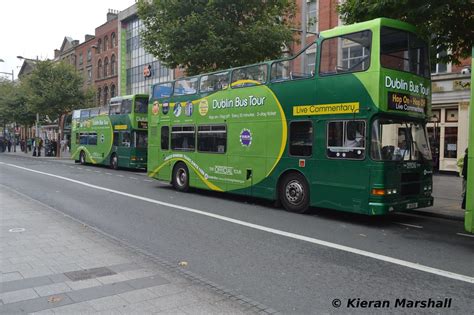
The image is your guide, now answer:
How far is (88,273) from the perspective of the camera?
17.3 ft

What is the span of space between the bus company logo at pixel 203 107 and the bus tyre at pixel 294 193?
153 inches

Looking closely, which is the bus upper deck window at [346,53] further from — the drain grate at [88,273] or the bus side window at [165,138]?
the bus side window at [165,138]

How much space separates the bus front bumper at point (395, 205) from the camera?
8742 mm

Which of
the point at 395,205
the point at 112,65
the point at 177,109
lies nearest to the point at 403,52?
the point at 395,205

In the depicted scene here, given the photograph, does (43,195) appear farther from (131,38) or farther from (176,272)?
(131,38)

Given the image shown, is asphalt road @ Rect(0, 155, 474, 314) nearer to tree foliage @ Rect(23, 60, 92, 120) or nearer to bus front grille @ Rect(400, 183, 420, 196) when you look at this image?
bus front grille @ Rect(400, 183, 420, 196)

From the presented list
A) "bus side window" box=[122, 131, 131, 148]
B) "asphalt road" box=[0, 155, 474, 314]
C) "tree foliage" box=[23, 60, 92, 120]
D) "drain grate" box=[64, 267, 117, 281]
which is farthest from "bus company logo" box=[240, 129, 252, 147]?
"tree foliage" box=[23, 60, 92, 120]

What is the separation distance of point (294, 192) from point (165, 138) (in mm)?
6681

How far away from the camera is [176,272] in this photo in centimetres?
554

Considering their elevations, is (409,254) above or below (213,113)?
below

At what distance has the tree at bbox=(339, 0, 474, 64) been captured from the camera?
353 inches

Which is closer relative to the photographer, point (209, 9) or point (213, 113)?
point (213, 113)

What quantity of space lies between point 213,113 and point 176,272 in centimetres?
821

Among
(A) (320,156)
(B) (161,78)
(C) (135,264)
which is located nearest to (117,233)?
(C) (135,264)
